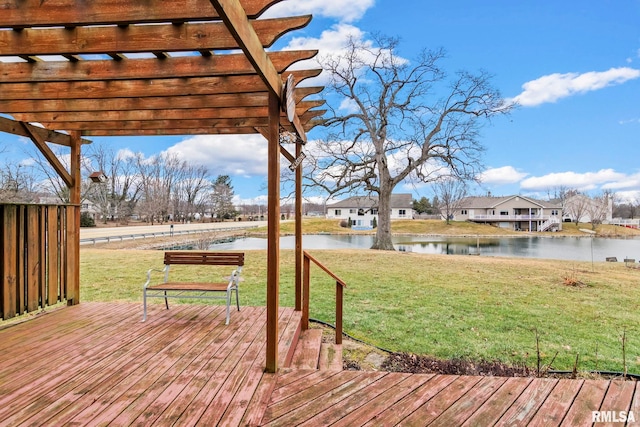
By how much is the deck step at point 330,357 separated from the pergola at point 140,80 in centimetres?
82

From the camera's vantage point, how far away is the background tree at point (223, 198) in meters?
46.2

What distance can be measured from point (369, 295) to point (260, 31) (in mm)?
5565

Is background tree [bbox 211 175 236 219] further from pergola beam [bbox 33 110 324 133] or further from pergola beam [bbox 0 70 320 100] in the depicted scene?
pergola beam [bbox 0 70 320 100]

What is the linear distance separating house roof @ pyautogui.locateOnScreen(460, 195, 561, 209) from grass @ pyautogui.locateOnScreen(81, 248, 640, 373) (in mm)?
35533

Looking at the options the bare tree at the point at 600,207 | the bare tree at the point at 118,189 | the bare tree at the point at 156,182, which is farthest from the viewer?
the bare tree at the point at 600,207

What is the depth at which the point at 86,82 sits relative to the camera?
325 centimetres

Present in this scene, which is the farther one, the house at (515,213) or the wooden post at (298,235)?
the house at (515,213)

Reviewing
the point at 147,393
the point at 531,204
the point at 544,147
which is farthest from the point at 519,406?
the point at 531,204

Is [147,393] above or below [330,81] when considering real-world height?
below

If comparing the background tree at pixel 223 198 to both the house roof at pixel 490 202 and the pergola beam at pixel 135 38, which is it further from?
the pergola beam at pixel 135 38

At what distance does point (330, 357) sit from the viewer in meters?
3.52

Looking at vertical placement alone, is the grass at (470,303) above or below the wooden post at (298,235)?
below

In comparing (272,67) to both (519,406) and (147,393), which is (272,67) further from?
(519,406)

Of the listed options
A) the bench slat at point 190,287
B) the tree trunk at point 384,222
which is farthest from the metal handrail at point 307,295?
the tree trunk at point 384,222
